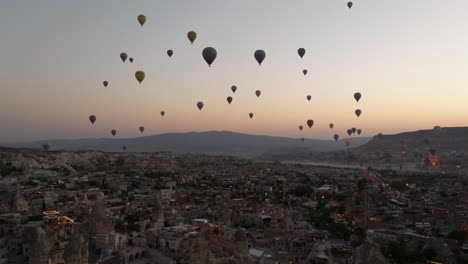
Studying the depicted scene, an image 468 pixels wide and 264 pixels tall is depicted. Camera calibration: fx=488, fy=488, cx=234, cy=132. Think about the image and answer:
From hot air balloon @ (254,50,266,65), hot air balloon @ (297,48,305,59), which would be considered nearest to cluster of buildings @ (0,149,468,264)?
hot air balloon @ (254,50,266,65)

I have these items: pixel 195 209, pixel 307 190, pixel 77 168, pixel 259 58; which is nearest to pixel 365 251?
pixel 195 209

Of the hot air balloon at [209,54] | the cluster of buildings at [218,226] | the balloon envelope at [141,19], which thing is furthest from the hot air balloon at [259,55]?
the cluster of buildings at [218,226]

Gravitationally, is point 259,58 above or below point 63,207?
above

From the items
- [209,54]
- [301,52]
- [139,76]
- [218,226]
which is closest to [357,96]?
[301,52]

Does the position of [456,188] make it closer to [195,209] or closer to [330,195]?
[330,195]

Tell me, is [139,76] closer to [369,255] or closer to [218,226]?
[218,226]

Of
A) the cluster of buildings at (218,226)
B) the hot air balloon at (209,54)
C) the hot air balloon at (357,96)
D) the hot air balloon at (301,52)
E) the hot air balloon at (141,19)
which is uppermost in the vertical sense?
the hot air balloon at (141,19)

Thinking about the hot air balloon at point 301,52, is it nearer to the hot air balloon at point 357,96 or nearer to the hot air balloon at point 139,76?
the hot air balloon at point 357,96

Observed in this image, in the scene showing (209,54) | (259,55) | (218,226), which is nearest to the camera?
(218,226)

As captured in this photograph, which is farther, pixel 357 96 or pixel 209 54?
pixel 357 96

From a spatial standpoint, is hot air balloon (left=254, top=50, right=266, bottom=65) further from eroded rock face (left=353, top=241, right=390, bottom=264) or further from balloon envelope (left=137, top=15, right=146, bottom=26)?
eroded rock face (left=353, top=241, right=390, bottom=264)

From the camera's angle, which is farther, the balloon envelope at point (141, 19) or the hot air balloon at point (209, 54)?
the balloon envelope at point (141, 19)
